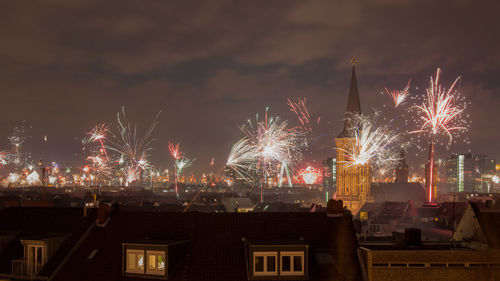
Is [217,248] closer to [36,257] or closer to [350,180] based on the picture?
[36,257]

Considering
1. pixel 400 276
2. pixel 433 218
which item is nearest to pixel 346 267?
pixel 400 276

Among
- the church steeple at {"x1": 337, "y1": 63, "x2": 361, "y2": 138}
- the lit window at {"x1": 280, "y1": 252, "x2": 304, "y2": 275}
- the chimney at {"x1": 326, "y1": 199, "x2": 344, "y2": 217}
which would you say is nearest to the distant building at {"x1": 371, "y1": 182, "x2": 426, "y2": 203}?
the church steeple at {"x1": 337, "y1": 63, "x2": 361, "y2": 138}

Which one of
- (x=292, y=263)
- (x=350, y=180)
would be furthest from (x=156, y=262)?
(x=350, y=180)

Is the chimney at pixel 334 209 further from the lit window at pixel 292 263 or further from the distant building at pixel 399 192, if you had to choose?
the distant building at pixel 399 192

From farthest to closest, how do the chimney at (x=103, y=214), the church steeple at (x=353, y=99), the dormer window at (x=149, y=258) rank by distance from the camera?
1. the church steeple at (x=353, y=99)
2. the chimney at (x=103, y=214)
3. the dormer window at (x=149, y=258)

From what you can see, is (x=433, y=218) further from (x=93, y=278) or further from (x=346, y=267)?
(x=93, y=278)

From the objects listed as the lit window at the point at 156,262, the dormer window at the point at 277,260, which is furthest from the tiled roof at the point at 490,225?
the lit window at the point at 156,262
